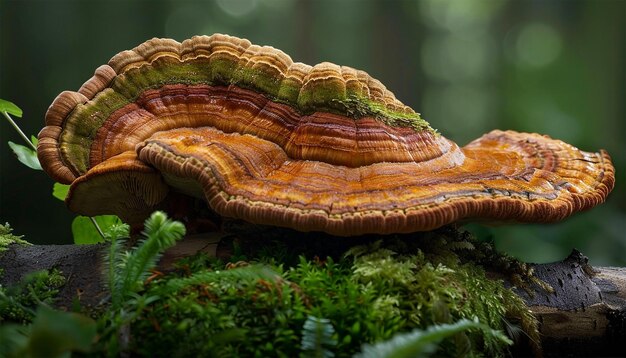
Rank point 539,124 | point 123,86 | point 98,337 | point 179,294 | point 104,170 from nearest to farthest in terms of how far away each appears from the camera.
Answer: point 98,337, point 179,294, point 104,170, point 123,86, point 539,124

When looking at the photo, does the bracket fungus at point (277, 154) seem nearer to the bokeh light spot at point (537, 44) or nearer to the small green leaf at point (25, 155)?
the small green leaf at point (25, 155)

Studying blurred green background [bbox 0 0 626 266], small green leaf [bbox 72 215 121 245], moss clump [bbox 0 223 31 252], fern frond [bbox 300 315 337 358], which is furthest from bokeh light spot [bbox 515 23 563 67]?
fern frond [bbox 300 315 337 358]

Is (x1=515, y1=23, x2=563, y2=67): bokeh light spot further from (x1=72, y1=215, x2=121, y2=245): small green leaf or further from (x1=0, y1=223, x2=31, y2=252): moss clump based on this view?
(x1=0, y1=223, x2=31, y2=252): moss clump

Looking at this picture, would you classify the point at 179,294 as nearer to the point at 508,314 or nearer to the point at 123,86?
the point at 123,86

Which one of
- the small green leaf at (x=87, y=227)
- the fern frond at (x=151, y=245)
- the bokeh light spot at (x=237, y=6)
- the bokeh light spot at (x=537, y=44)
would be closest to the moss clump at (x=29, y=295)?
the fern frond at (x=151, y=245)

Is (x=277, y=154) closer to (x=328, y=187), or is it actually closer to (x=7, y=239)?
(x=328, y=187)

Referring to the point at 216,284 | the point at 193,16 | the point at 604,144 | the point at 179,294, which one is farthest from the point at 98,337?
the point at 193,16
